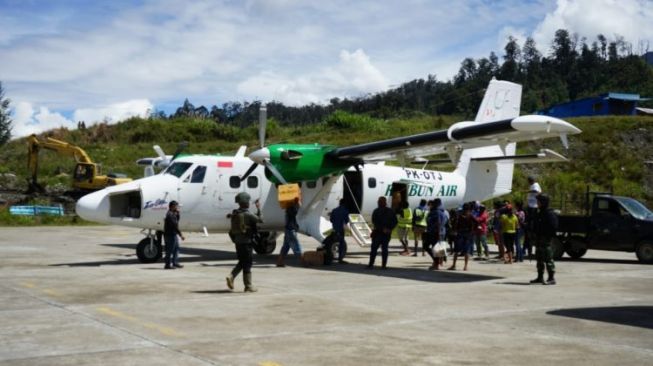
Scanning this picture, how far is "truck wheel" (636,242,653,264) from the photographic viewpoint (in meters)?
18.8

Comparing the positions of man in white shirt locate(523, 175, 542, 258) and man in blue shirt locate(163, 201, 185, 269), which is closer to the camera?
man in blue shirt locate(163, 201, 185, 269)

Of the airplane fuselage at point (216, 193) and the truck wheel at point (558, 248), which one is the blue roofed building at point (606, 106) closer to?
the truck wheel at point (558, 248)


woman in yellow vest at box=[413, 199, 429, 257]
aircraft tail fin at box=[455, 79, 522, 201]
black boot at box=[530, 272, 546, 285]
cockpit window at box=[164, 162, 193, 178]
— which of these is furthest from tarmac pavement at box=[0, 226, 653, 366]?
aircraft tail fin at box=[455, 79, 522, 201]

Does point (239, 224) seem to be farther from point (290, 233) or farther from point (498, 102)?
point (498, 102)

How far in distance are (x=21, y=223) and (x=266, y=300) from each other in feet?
93.3

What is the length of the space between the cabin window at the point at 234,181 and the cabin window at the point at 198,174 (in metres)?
0.78

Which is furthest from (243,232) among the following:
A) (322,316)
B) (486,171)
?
(486,171)

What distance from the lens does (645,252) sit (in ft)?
61.8

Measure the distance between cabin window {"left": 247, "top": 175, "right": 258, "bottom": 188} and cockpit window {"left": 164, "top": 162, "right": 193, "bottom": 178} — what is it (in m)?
1.70

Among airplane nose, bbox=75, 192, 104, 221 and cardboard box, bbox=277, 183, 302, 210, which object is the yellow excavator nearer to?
airplane nose, bbox=75, 192, 104, 221

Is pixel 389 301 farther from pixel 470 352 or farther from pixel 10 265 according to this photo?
pixel 10 265

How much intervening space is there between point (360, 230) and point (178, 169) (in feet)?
→ 17.0

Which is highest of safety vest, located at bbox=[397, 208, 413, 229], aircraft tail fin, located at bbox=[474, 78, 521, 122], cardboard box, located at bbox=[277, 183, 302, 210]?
aircraft tail fin, located at bbox=[474, 78, 521, 122]

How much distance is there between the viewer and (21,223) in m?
35.8
